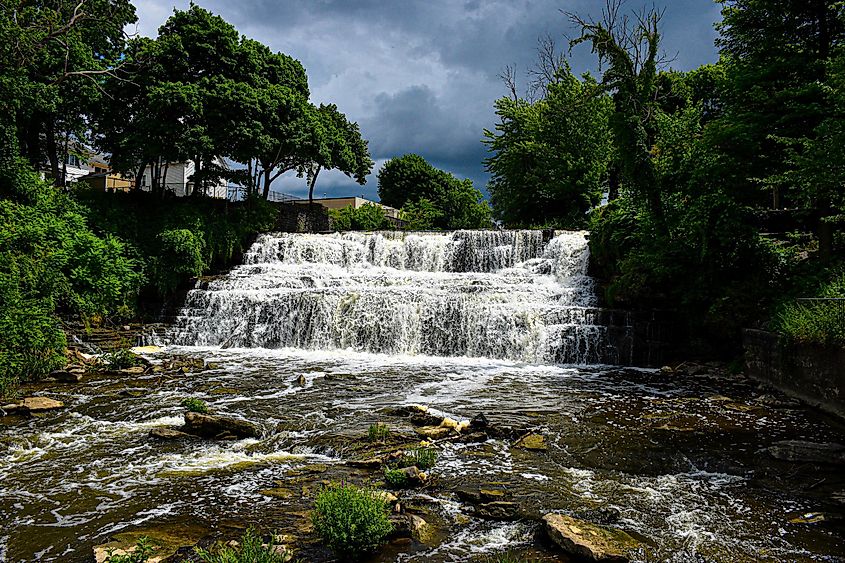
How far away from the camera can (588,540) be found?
15.4ft

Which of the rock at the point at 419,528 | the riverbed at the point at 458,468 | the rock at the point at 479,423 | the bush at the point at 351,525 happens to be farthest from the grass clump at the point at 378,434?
the bush at the point at 351,525

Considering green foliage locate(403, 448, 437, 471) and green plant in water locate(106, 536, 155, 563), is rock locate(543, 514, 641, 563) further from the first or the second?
green plant in water locate(106, 536, 155, 563)

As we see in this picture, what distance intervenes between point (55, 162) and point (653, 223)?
25751 millimetres

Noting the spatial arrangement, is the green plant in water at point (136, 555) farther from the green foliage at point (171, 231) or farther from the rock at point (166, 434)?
the green foliage at point (171, 231)

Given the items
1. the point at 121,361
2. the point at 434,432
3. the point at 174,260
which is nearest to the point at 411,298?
the point at 121,361

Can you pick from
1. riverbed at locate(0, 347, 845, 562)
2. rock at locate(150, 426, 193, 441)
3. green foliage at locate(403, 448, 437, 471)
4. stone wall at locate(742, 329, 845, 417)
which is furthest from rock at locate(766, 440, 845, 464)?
rock at locate(150, 426, 193, 441)

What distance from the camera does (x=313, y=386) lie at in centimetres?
Answer: 1238

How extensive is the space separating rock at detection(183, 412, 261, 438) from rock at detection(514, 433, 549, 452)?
412 centimetres

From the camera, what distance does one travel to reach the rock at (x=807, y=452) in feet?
22.8

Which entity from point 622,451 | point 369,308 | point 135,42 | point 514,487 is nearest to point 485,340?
point 369,308

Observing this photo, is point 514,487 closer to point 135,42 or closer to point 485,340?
point 485,340

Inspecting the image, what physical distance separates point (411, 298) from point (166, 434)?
423 inches

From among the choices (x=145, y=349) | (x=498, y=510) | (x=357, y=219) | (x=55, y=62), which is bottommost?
(x=145, y=349)

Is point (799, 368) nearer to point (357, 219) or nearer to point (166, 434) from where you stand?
point (166, 434)
